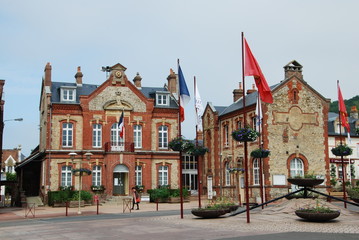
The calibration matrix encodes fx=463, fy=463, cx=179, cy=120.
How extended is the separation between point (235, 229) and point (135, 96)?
2747cm

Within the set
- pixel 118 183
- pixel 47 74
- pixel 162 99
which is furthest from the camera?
pixel 162 99

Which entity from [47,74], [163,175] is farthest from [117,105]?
[163,175]

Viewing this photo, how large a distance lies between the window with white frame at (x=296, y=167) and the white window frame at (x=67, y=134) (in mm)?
18625

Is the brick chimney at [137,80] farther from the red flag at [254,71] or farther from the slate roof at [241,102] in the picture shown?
the red flag at [254,71]

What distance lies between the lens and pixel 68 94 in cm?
4009

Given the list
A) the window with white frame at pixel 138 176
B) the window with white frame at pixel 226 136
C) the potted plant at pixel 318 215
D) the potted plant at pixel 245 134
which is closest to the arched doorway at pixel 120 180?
the window with white frame at pixel 138 176

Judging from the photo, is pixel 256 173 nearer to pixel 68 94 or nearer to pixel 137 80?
pixel 137 80

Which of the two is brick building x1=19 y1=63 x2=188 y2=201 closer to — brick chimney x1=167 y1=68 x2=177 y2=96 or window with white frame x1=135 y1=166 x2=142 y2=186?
window with white frame x1=135 y1=166 x2=142 y2=186

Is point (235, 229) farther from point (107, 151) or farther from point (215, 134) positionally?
point (215, 134)

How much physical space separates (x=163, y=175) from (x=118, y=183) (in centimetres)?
428

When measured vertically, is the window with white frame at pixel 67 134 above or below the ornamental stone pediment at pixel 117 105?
below

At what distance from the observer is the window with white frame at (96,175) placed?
3890 centimetres

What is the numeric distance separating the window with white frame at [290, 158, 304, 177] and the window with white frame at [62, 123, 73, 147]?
61.3ft

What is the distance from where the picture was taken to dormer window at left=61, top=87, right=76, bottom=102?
39875 millimetres
